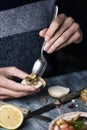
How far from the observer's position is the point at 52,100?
6.01 feet

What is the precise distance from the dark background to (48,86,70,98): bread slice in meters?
0.22

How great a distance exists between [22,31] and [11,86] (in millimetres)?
285

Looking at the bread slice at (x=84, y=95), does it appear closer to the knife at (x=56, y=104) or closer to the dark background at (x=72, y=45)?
the knife at (x=56, y=104)

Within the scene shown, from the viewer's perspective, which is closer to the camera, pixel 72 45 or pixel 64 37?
pixel 64 37

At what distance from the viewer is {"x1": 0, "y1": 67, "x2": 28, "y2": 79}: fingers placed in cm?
182

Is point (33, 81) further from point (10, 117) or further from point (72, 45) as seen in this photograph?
point (72, 45)

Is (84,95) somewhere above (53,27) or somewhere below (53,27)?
below

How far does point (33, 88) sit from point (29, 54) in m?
0.32

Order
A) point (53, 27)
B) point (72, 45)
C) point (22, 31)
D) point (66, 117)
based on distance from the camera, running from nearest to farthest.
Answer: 1. point (66, 117)
2. point (53, 27)
3. point (22, 31)
4. point (72, 45)

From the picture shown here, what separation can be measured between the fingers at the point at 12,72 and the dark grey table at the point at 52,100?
0.08 meters

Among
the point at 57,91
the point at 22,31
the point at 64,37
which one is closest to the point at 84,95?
the point at 57,91

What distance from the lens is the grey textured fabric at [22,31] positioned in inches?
75.8

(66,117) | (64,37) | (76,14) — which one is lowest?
(66,117)

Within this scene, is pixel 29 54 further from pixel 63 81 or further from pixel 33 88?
pixel 33 88
